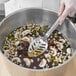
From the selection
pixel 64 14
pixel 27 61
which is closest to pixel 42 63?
pixel 27 61

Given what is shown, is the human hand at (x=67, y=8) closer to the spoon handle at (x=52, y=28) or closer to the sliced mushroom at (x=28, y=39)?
the spoon handle at (x=52, y=28)

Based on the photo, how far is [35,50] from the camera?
2.55 feet

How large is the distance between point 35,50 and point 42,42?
0.04 m

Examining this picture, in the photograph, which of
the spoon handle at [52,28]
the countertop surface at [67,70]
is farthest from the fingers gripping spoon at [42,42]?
the countertop surface at [67,70]

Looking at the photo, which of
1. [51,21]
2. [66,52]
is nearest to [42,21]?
[51,21]

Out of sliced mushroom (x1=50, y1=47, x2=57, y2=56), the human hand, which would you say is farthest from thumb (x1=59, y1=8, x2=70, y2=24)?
sliced mushroom (x1=50, y1=47, x2=57, y2=56)

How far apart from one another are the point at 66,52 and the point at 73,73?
0.24ft

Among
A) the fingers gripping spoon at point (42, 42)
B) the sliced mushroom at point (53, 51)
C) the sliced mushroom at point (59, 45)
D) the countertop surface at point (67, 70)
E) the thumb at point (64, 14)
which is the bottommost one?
the countertop surface at point (67, 70)

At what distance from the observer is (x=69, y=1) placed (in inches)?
29.5

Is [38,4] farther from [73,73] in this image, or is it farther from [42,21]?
[73,73]

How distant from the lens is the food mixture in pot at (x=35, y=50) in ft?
2.49

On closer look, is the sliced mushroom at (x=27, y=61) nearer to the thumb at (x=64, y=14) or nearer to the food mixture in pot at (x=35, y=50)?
the food mixture in pot at (x=35, y=50)

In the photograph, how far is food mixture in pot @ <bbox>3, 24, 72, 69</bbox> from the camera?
76 cm

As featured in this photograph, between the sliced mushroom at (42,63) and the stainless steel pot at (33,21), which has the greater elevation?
the stainless steel pot at (33,21)
